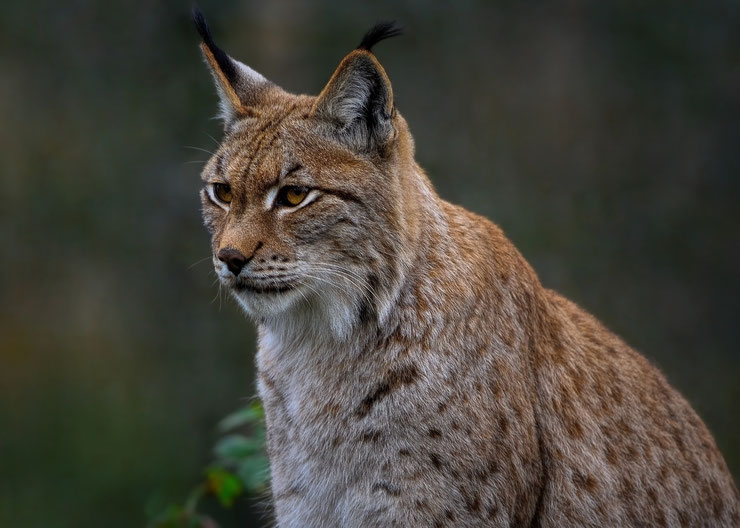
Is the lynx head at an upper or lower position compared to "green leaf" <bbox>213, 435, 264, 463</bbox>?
upper

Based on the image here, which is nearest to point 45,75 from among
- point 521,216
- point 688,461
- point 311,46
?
point 311,46

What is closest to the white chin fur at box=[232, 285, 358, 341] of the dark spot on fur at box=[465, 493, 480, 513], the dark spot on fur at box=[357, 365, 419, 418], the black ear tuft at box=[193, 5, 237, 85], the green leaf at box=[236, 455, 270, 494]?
the dark spot on fur at box=[357, 365, 419, 418]

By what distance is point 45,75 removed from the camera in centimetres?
900

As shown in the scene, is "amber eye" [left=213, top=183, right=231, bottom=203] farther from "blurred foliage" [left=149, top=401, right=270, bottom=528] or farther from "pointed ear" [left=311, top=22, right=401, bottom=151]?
"blurred foliage" [left=149, top=401, right=270, bottom=528]

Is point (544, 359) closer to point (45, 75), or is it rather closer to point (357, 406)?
point (357, 406)

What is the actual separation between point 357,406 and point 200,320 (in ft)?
17.0

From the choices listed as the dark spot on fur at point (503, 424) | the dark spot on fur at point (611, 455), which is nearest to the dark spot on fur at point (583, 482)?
the dark spot on fur at point (611, 455)

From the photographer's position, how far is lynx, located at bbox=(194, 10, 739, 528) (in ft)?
13.1

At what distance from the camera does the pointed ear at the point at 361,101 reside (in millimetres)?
3930

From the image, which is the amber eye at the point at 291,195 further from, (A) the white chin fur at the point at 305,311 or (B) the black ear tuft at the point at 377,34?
(B) the black ear tuft at the point at 377,34

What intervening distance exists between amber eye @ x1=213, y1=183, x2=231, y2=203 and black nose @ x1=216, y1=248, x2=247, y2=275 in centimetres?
37

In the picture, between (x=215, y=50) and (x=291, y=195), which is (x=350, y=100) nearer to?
(x=291, y=195)

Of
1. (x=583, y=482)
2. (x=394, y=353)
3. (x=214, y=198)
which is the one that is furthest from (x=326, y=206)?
(x=583, y=482)

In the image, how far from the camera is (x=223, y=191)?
4254 millimetres
